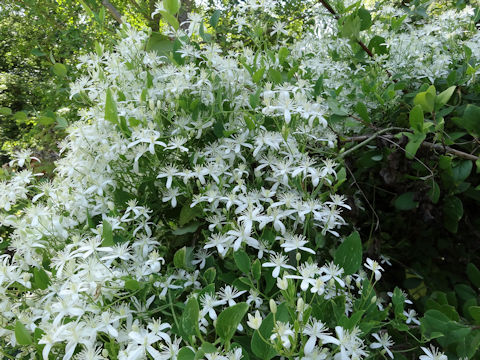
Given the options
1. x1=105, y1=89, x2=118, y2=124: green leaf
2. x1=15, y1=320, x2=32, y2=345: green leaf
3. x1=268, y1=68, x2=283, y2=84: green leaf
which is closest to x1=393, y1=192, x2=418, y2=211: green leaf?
x1=268, y1=68, x2=283, y2=84: green leaf

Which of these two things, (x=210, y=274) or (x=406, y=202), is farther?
(x=406, y=202)

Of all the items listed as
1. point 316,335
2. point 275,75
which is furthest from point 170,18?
point 316,335

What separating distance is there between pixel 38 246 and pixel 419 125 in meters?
0.75

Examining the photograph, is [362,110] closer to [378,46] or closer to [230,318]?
[378,46]

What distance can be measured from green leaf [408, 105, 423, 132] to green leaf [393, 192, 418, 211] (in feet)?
0.48

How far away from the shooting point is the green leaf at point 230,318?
0.49 meters

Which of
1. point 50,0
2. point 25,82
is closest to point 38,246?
point 50,0

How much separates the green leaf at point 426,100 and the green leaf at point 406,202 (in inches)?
6.8

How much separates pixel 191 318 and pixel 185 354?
0.14 ft

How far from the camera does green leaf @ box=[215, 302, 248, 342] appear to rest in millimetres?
485

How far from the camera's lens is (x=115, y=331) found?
1.86 ft

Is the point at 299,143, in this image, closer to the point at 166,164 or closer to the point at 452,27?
the point at 166,164

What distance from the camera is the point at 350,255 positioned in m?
0.64

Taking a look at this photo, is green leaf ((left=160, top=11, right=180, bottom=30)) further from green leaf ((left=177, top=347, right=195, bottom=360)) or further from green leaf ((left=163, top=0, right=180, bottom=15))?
green leaf ((left=177, top=347, right=195, bottom=360))
